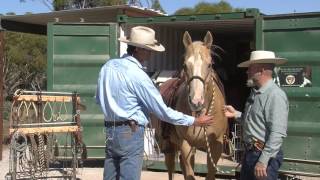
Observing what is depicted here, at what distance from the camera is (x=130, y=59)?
4613 mm

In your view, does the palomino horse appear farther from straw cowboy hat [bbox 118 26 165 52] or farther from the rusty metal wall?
the rusty metal wall

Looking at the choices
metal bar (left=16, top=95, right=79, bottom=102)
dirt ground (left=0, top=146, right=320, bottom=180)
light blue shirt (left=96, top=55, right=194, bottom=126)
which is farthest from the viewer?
dirt ground (left=0, top=146, right=320, bottom=180)

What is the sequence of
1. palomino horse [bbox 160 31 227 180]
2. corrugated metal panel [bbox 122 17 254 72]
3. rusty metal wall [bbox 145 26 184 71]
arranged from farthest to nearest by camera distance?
rusty metal wall [bbox 145 26 184 71] < corrugated metal panel [bbox 122 17 254 72] < palomino horse [bbox 160 31 227 180]

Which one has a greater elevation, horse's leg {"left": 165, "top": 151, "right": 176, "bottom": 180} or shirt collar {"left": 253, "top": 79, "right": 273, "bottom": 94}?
shirt collar {"left": 253, "top": 79, "right": 273, "bottom": 94}

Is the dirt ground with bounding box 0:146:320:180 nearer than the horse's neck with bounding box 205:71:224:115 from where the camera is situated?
No

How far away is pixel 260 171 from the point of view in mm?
4586

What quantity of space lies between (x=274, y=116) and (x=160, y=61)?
258 inches

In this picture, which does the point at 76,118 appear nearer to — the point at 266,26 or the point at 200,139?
the point at 200,139

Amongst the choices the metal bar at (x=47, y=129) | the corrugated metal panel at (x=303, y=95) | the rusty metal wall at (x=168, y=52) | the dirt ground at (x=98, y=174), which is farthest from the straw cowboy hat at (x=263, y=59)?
the rusty metal wall at (x=168, y=52)

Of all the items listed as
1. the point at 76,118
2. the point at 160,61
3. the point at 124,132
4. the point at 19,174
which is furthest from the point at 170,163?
the point at 124,132

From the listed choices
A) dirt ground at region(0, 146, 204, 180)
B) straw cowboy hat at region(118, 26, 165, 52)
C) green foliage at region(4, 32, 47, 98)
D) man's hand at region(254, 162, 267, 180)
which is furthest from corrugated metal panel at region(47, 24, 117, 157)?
green foliage at region(4, 32, 47, 98)

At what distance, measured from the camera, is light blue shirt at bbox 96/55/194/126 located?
449 cm

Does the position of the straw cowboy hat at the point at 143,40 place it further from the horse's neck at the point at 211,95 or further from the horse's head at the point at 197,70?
the horse's neck at the point at 211,95

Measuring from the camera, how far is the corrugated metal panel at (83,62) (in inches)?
393
